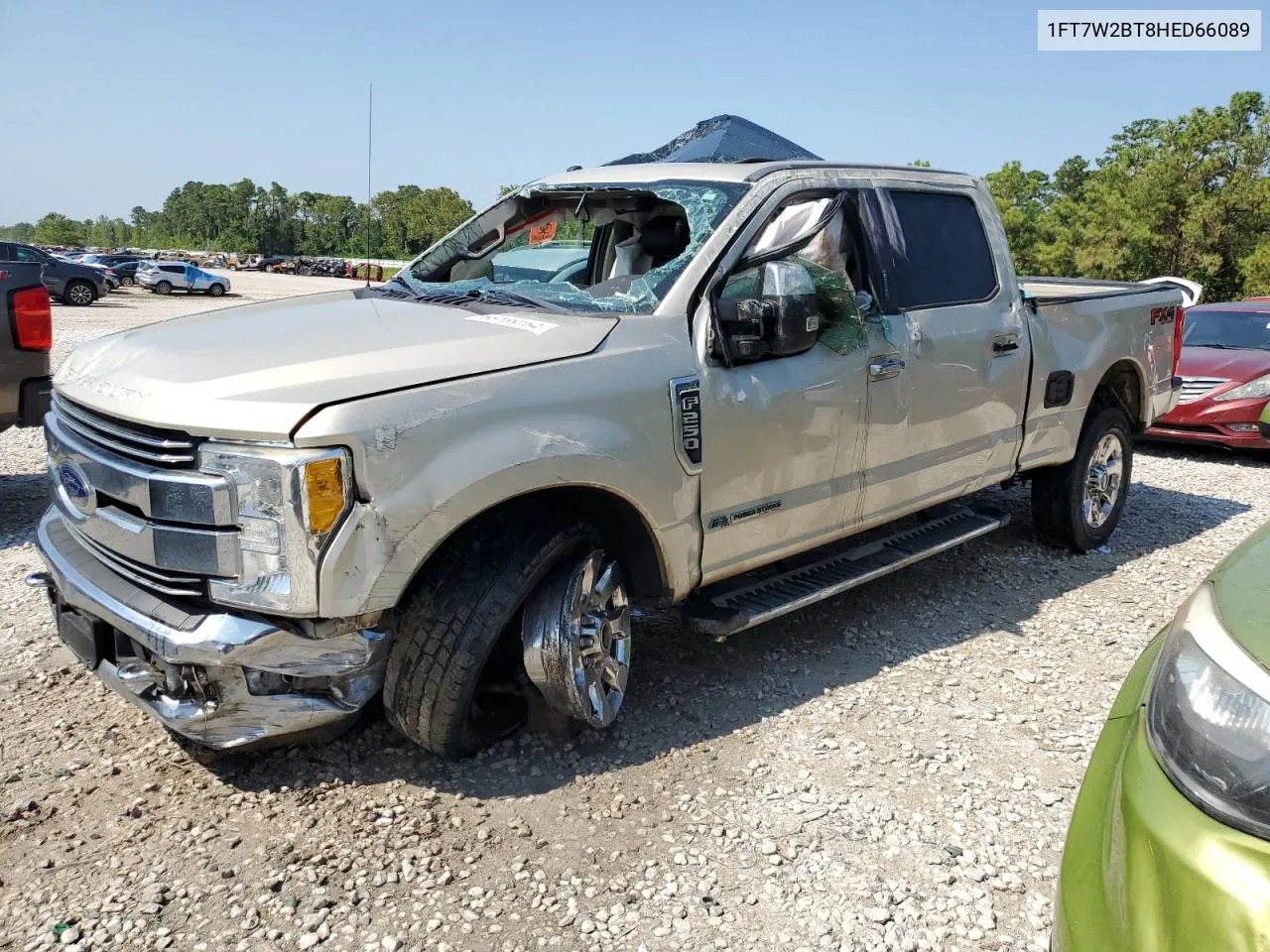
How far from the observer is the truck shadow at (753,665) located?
10.6 feet

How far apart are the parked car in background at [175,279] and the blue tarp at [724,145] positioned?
4140cm

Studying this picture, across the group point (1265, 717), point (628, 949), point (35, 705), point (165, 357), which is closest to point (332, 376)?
point (165, 357)

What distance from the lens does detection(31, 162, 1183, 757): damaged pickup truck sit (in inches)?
103

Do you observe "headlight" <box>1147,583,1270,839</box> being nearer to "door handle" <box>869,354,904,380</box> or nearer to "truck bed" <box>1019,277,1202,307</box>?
"door handle" <box>869,354,904,380</box>

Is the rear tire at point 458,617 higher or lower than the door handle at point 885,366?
lower

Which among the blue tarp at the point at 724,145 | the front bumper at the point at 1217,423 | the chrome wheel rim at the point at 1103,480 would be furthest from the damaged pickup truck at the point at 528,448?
the front bumper at the point at 1217,423

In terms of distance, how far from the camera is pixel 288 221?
118500mm

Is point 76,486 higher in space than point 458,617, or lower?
higher

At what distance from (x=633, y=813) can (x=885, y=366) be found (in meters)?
2.01

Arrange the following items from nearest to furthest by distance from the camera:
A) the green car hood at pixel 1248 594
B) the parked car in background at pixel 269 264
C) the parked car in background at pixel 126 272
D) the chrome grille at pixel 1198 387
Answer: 1. the green car hood at pixel 1248 594
2. the chrome grille at pixel 1198 387
3. the parked car in background at pixel 126 272
4. the parked car in background at pixel 269 264

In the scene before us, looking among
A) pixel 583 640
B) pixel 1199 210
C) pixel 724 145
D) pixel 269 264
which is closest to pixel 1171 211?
pixel 1199 210

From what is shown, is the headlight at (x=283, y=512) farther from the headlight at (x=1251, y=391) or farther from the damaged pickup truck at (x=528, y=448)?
the headlight at (x=1251, y=391)

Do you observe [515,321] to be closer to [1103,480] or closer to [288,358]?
[288,358]

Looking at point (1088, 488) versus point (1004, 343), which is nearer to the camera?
point (1004, 343)
